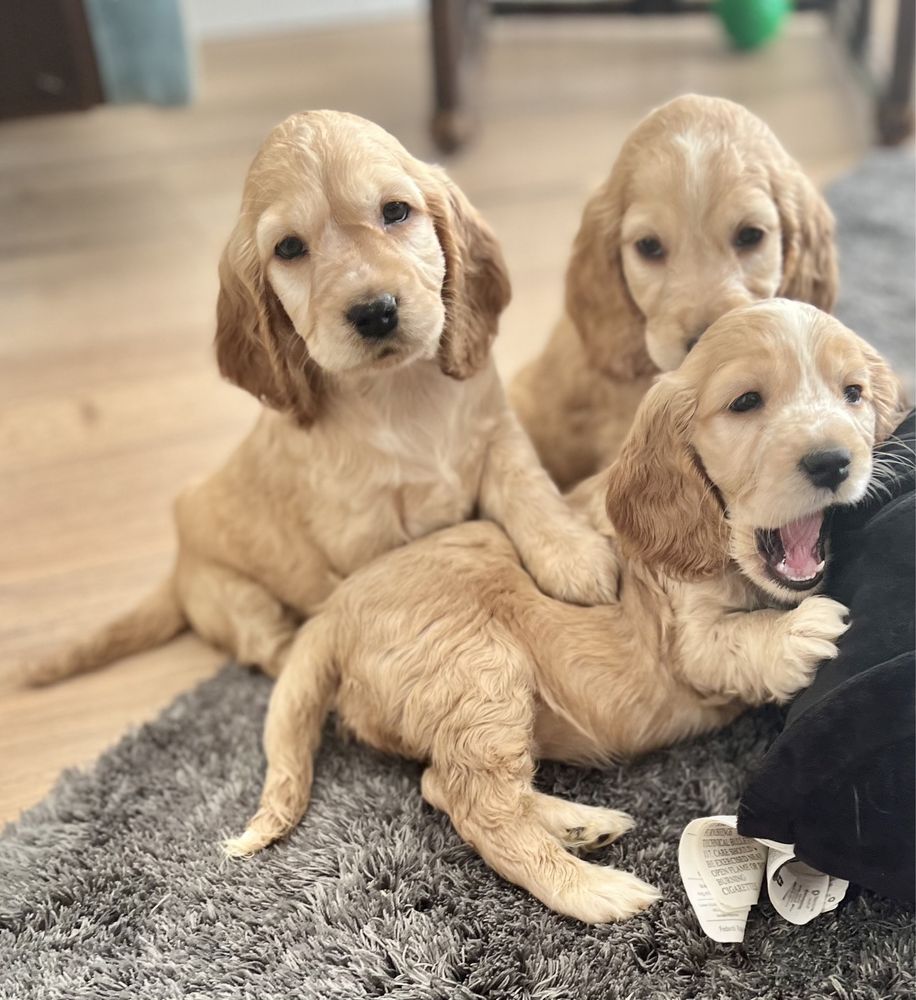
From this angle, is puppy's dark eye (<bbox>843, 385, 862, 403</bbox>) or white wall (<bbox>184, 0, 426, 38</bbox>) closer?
puppy's dark eye (<bbox>843, 385, 862, 403</bbox>)

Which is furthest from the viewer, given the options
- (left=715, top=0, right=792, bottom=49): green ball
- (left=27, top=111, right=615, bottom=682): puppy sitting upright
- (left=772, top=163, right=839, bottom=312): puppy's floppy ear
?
(left=715, top=0, right=792, bottom=49): green ball

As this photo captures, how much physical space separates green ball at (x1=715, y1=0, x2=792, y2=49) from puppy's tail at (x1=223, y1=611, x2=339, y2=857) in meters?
4.19

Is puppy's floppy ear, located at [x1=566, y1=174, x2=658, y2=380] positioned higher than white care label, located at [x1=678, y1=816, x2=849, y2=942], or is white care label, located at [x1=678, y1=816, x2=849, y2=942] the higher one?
puppy's floppy ear, located at [x1=566, y1=174, x2=658, y2=380]

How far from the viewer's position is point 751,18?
5145mm

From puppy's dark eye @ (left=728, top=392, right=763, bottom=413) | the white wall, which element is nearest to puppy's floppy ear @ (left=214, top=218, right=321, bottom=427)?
puppy's dark eye @ (left=728, top=392, right=763, bottom=413)

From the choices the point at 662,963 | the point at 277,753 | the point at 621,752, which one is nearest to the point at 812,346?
the point at 621,752

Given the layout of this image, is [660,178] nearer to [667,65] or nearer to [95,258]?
[95,258]

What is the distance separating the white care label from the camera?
1.60 m

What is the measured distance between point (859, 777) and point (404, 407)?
1008 mm

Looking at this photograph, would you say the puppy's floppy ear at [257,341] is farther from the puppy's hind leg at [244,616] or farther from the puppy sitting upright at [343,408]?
the puppy's hind leg at [244,616]

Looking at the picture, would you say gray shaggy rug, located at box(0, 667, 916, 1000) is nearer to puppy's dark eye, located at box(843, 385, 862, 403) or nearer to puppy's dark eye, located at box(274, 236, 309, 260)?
puppy's dark eye, located at box(843, 385, 862, 403)

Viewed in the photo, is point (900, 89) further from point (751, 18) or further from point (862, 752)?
point (862, 752)

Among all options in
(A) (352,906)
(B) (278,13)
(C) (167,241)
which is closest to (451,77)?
(C) (167,241)

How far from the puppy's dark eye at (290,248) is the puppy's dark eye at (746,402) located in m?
0.72
